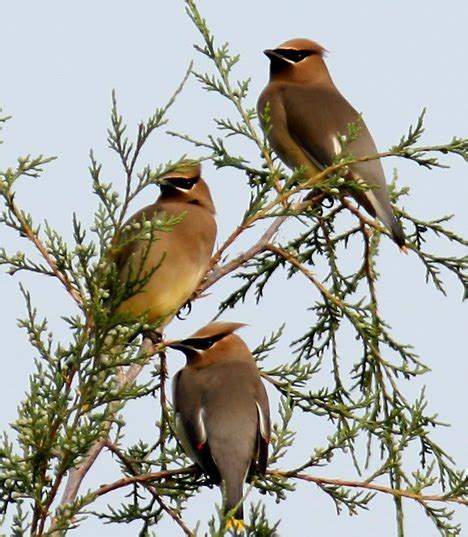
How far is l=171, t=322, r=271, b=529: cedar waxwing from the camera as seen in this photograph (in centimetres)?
455

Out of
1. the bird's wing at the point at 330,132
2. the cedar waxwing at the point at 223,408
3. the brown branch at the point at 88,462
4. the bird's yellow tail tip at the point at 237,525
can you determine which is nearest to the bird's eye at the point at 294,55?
the bird's wing at the point at 330,132

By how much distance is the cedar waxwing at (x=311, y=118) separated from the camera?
19.4 ft

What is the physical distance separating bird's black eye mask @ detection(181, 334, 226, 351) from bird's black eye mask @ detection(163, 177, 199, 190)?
2.29ft

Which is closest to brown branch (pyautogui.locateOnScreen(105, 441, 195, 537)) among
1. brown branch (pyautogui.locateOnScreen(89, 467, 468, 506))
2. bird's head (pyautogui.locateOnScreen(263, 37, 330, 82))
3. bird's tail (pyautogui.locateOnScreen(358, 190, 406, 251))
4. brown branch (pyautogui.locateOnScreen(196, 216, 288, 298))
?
brown branch (pyautogui.locateOnScreen(89, 467, 468, 506))

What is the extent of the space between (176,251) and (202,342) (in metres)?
0.39

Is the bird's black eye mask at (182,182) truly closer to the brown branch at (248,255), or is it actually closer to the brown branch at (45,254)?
the brown branch at (248,255)

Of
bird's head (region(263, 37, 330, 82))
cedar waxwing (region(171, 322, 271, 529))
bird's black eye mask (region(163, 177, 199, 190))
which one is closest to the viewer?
cedar waxwing (region(171, 322, 271, 529))

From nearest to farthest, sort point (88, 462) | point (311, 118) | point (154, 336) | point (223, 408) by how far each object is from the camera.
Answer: point (88, 462), point (223, 408), point (154, 336), point (311, 118)

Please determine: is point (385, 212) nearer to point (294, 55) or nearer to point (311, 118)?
point (311, 118)

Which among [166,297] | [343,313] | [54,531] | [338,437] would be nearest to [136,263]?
[166,297]

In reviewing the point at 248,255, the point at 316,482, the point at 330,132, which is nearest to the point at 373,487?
the point at 316,482

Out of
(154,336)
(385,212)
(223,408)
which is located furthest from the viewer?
(385,212)

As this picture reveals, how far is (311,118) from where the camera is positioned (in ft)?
20.6

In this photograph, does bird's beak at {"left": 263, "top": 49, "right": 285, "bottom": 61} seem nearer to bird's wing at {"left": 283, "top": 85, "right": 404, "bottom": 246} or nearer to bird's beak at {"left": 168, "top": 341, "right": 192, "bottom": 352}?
bird's wing at {"left": 283, "top": 85, "right": 404, "bottom": 246}
